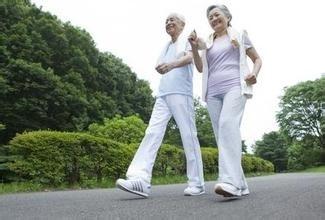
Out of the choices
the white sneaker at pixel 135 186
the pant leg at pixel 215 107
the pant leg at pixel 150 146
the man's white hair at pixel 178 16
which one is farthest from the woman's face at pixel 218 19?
the white sneaker at pixel 135 186

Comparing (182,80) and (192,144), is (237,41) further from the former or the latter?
(192,144)

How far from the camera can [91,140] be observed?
11.0 meters

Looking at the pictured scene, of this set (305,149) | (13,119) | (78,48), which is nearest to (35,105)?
(13,119)

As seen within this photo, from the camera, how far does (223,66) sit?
5.39 m

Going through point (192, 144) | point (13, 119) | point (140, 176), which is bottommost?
point (140, 176)

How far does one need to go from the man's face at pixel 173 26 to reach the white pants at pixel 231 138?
105 cm

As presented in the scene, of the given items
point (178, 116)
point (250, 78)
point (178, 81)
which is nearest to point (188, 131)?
point (178, 116)

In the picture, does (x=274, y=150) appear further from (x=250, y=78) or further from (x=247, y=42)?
(x=250, y=78)

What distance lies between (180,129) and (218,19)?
1211 mm

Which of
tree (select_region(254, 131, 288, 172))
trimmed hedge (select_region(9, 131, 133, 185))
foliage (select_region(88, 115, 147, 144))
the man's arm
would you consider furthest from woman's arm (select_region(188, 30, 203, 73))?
tree (select_region(254, 131, 288, 172))

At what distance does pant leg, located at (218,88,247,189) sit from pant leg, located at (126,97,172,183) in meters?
0.75

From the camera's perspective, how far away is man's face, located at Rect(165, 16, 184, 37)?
595 cm

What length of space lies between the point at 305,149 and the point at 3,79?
53.3 meters

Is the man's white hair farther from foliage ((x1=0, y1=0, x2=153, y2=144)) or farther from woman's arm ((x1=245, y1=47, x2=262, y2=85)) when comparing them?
foliage ((x1=0, y1=0, x2=153, y2=144))
